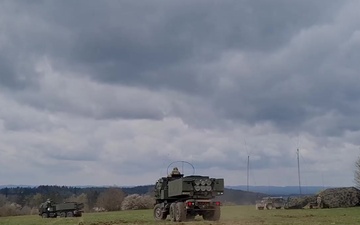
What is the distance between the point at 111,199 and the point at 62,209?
1390 inches

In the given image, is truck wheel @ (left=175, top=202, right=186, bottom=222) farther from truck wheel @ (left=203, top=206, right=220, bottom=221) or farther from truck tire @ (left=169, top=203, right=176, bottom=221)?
truck wheel @ (left=203, top=206, right=220, bottom=221)

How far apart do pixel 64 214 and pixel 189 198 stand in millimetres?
33356

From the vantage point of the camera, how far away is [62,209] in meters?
65.2

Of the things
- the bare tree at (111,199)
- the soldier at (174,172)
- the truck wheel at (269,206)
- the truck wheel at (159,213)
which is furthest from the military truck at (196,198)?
the bare tree at (111,199)

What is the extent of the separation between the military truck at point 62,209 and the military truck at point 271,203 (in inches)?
814

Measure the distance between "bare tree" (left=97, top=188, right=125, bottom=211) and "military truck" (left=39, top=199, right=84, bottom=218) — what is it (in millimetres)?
28483

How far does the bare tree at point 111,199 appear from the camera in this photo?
97.4m

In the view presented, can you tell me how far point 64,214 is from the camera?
64500 millimetres

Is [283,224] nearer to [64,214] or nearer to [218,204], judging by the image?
[218,204]

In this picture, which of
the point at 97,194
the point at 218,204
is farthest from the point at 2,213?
the point at 218,204

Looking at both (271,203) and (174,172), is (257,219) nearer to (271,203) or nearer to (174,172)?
(174,172)

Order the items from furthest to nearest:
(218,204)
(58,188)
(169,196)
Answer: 1. (58,188)
2. (169,196)
3. (218,204)

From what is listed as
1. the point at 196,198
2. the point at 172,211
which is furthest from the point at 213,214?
the point at 172,211

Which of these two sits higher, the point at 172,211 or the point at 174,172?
the point at 174,172
